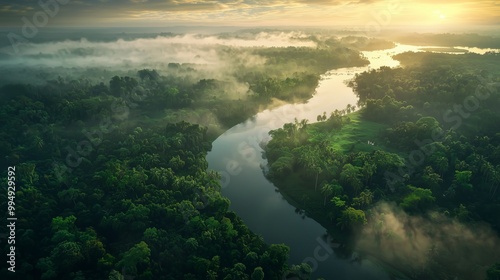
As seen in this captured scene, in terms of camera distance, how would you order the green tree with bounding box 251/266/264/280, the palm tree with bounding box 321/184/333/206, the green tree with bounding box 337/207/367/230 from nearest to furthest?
the green tree with bounding box 251/266/264/280, the green tree with bounding box 337/207/367/230, the palm tree with bounding box 321/184/333/206

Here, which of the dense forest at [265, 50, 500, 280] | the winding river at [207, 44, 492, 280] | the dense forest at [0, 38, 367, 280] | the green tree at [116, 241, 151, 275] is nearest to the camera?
the green tree at [116, 241, 151, 275]

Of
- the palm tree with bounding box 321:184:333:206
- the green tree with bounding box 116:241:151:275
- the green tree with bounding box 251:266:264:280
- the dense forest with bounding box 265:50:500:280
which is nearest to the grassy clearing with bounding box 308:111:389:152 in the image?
the dense forest with bounding box 265:50:500:280

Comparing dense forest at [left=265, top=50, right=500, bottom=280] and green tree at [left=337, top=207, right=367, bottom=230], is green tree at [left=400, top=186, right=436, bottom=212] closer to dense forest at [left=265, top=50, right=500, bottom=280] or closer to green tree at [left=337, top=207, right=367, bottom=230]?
dense forest at [left=265, top=50, right=500, bottom=280]

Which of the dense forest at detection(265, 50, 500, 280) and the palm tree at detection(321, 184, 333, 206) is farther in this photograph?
the palm tree at detection(321, 184, 333, 206)

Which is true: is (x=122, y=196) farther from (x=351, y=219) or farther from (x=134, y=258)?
(x=351, y=219)

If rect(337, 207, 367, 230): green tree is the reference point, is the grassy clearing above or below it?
above

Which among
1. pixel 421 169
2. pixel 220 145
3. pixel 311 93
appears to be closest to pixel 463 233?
pixel 421 169
